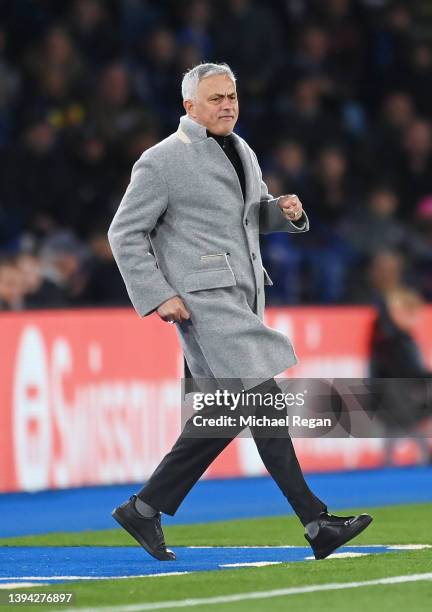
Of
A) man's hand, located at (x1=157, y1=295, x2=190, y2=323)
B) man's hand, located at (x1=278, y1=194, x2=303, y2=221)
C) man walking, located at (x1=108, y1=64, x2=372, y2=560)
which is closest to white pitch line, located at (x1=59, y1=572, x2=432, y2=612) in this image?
man walking, located at (x1=108, y1=64, x2=372, y2=560)

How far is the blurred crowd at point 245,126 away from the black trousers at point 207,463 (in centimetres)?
537

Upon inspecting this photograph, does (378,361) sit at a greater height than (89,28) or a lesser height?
lesser

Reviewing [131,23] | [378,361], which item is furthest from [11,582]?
[131,23]

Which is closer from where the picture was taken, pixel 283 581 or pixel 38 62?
pixel 283 581

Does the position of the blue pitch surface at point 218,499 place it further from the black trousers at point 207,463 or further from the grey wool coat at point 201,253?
the grey wool coat at point 201,253

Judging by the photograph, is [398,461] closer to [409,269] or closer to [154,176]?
[409,269]

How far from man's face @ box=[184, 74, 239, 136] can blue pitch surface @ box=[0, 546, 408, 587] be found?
1.90 m

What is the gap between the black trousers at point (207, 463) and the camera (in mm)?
7184

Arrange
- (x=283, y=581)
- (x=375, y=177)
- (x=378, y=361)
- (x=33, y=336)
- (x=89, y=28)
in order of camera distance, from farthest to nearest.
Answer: (x=375, y=177) < (x=89, y=28) < (x=378, y=361) < (x=33, y=336) < (x=283, y=581)

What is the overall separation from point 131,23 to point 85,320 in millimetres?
4985

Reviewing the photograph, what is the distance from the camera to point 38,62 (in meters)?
15.1

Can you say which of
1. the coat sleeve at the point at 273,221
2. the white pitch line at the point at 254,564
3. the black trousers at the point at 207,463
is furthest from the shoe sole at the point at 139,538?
the coat sleeve at the point at 273,221

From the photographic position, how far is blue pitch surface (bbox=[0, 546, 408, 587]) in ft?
22.6

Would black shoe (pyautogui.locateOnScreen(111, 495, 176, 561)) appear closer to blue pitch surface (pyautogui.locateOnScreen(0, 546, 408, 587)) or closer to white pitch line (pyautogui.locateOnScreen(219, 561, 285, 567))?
blue pitch surface (pyautogui.locateOnScreen(0, 546, 408, 587))
